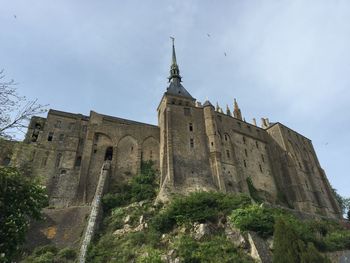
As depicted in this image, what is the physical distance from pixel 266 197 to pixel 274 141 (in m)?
10.2

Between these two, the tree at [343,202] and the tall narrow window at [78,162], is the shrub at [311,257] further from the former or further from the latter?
the tree at [343,202]

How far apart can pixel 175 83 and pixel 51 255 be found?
114 feet

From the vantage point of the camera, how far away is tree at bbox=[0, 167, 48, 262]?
9797 mm

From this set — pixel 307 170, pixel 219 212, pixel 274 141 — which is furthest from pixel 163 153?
pixel 307 170

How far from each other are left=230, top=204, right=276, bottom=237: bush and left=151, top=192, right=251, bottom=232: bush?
5.93 feet

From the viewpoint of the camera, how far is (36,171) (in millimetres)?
30359

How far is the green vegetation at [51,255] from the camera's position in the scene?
59.7ft

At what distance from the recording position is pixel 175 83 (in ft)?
160

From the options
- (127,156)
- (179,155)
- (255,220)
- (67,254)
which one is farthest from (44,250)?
(179,155)

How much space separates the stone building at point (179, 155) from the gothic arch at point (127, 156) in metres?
0.11

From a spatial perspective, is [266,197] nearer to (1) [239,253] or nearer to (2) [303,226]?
(2) [303,226]

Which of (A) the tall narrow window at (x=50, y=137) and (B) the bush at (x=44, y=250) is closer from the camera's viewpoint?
(B) the bush at (x=44, y=250)

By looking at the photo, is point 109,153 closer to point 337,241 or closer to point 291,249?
point 291,249

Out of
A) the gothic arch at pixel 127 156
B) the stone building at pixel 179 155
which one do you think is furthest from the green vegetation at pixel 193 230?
the gothic arch at pixel 127 156
